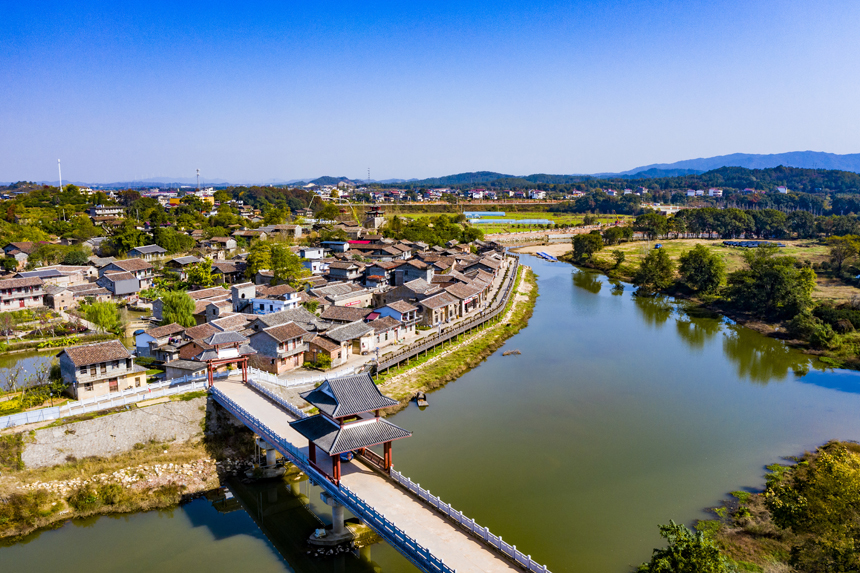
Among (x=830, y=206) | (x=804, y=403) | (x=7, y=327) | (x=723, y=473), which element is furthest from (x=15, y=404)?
(x=830, y=206)

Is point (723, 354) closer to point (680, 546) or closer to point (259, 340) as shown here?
point (680, 546)

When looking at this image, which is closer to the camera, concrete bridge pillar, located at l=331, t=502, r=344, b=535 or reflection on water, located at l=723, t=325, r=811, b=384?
concrete bridge pillar, located at l=331, t=502, r=344, b=535

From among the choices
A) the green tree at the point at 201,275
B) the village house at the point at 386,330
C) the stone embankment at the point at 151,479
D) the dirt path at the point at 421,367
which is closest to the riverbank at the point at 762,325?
the dirt path at the point at 421,367

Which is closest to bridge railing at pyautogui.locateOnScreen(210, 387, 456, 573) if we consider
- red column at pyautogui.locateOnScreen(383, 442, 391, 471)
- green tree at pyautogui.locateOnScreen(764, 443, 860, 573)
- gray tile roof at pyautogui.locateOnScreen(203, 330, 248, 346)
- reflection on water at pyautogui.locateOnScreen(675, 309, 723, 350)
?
red column at pyautogui.locateOnScreen(383, 442, 391, 471)

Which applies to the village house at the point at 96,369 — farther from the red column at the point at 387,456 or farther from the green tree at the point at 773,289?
the green tree at the point at 773,289

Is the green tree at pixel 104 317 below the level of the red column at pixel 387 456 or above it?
above

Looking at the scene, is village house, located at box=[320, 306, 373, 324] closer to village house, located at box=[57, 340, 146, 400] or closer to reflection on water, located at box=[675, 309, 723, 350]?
village house, located at box=[57, 340, 146, 400]

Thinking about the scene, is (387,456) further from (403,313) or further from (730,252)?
(730,252)
